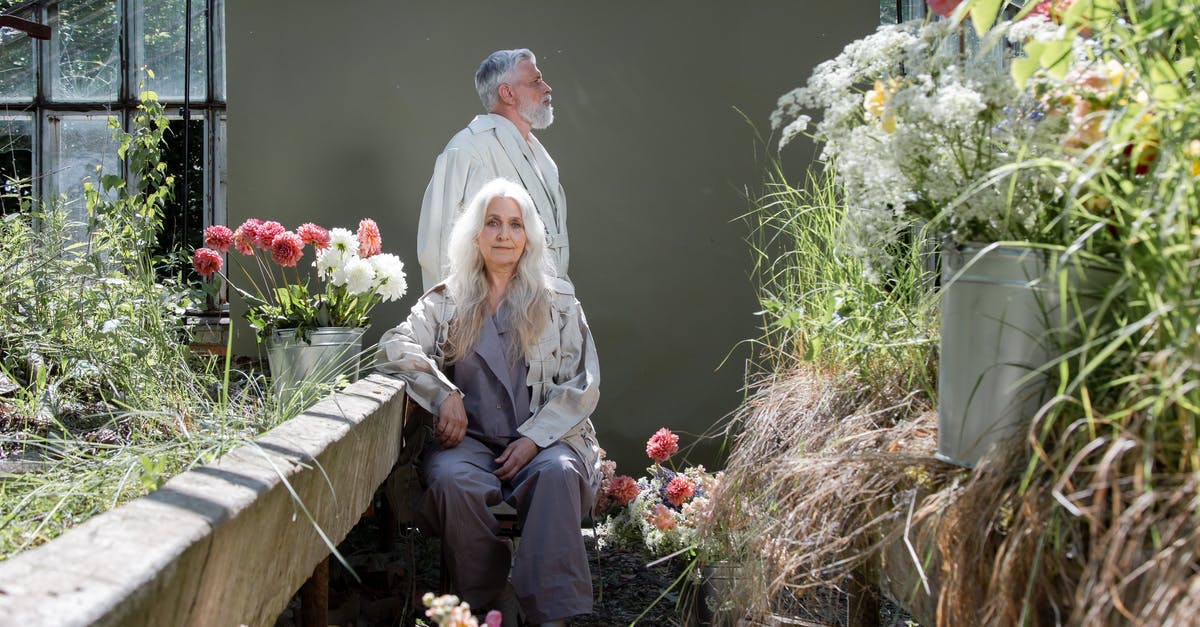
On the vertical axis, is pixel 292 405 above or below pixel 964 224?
below

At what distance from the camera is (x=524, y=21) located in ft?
17.2

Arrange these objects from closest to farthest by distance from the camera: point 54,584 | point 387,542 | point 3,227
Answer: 1. point 54,584
2. point 3,227
3. point 387,542

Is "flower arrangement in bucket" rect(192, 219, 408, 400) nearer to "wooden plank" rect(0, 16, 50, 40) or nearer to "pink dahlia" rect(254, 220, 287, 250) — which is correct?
"pink dahlia" rect(254, 220, 287, 250)

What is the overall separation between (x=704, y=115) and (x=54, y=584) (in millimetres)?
4323

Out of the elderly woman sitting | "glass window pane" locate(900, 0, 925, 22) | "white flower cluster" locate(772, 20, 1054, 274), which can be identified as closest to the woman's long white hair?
the elderly woman sitting

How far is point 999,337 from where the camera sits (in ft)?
4.83

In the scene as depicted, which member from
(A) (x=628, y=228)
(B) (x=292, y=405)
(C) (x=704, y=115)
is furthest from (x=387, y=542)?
(C) (x=704, y=115)

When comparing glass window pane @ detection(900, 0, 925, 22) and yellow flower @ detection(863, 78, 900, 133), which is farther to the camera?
glass window pane @ detection(900, 0, 925, 22)

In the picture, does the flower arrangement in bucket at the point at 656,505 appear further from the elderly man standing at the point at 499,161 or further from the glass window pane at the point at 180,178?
the glass window pane at the point at 180,178

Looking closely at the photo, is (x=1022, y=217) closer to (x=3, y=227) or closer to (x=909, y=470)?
(x=909, y=470)

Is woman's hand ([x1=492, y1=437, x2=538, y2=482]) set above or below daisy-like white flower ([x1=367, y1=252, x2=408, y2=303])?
below

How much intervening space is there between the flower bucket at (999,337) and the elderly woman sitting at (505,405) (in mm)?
1630

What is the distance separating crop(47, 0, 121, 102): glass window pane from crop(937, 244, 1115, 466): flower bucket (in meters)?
4.85

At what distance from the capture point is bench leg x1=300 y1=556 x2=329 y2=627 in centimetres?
257
